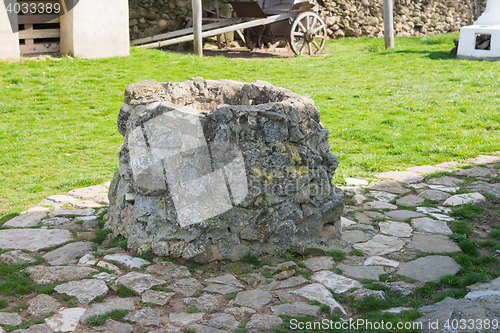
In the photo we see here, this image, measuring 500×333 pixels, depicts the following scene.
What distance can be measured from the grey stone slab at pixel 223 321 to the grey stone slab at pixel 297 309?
33 centimetres

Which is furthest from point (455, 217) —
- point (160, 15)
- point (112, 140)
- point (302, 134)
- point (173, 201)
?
point (160, 15)

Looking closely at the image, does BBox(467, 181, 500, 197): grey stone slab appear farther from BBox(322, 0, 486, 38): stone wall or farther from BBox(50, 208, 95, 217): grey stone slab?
BBox(322, 0, 486, 38): stone wall

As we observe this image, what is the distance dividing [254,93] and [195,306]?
289cm

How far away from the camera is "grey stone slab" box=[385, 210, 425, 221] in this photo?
5479 mm

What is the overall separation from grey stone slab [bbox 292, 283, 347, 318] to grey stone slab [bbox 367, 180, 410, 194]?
2838mm

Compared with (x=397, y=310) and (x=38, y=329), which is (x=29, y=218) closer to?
(x=38, y=329)

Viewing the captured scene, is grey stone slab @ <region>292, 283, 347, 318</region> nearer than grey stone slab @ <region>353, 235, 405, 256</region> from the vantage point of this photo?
Yes

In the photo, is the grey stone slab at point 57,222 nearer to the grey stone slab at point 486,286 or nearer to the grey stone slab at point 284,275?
the grey stone slab at point 284,275

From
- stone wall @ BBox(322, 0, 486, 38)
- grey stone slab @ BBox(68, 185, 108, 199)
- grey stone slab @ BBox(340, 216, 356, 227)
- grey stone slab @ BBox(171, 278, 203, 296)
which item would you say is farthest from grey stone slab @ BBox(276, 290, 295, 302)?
stone wall @ BBox(322, 0, 486, 38)

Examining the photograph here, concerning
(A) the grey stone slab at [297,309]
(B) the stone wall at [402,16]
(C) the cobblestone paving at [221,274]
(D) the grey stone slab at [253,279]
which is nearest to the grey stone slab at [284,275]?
(C) the cobblestone paving at [221,274]

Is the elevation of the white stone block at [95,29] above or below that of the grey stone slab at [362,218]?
above

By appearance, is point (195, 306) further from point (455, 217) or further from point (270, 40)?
point (270, 40)

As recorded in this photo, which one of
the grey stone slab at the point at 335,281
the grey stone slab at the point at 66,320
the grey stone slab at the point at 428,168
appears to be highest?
the grey stone slab at the point at 428,168

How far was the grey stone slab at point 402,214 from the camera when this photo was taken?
18.0 ft
